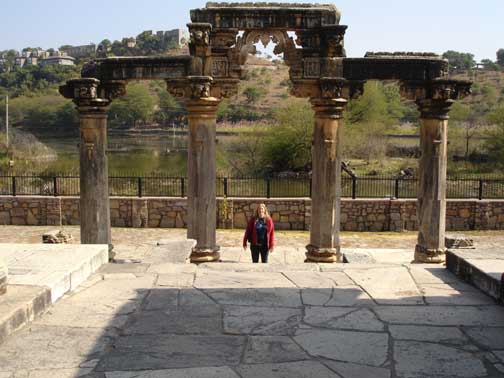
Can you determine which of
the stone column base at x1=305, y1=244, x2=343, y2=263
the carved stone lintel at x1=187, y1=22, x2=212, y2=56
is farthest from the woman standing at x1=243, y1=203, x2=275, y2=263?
the carved stone lintel at x1=187, y1=22, x2=212, y2=56

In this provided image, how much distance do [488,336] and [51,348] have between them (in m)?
3.29

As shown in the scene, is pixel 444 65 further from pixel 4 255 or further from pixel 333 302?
pixel 4 255

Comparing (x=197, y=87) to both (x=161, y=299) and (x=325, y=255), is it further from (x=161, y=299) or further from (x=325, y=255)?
(x=161, y=299)

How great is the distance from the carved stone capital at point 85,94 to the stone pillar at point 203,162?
1472 mm

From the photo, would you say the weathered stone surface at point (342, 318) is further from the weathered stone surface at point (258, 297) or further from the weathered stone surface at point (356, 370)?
the weathered stone surface at point (356, 370)

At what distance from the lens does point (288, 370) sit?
404cm

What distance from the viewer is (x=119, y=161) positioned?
39.7m

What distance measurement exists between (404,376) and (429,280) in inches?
109

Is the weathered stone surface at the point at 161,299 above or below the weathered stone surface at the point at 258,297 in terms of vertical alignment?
above

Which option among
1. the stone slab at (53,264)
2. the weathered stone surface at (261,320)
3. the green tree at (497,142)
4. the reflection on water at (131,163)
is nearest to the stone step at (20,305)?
the stone slab at (53,264)

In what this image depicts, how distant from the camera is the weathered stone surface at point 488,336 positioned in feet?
14.9

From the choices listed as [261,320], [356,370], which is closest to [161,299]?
[261,320]

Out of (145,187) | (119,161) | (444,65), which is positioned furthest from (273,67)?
(444,65)

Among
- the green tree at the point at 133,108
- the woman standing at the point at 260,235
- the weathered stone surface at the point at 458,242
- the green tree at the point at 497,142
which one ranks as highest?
the green tree at the point at 133,108
